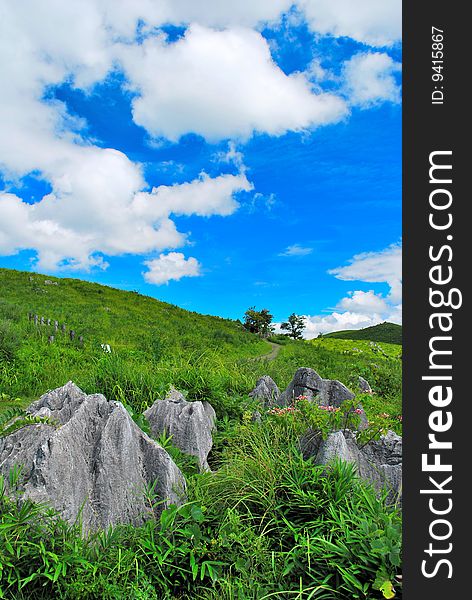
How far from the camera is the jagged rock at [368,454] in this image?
506 centimetres

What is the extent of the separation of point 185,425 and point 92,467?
5.32 feet

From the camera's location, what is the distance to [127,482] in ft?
15.5

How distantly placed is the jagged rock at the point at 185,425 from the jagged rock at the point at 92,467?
1.00m

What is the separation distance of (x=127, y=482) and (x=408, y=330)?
10.1 ft

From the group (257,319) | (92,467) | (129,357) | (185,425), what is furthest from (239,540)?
(257,319)

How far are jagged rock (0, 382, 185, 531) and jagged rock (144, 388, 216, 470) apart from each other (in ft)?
3.29

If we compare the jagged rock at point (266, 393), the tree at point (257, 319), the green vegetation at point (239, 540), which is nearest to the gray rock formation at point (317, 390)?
the jagged rock at point (266, 393)

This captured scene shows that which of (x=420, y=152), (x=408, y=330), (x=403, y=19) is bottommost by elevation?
(x=408, y=330)

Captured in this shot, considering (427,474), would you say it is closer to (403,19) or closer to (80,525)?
(80,525)

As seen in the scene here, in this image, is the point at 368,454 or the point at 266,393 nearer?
the point at 368,454

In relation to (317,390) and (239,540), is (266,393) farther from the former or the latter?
(239,540)

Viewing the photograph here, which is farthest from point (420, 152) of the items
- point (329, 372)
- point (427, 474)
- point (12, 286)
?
point (12, 286)

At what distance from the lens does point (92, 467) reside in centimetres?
473

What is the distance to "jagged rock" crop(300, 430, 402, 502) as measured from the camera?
506 centimetres
